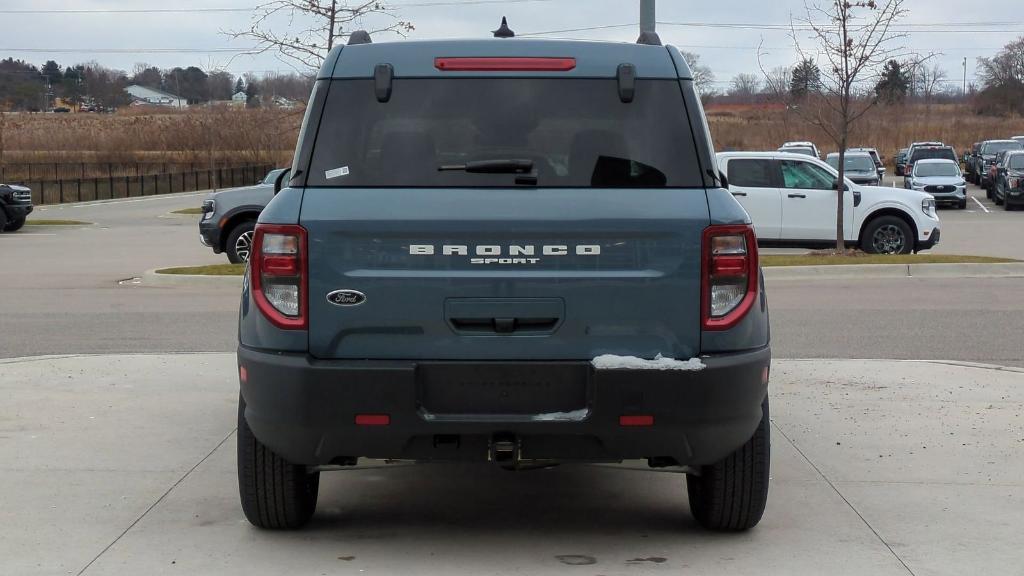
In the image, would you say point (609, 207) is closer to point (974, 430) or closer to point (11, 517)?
point (11, 517)

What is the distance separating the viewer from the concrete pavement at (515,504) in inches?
207

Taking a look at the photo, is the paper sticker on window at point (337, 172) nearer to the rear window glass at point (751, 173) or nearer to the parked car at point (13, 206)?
the rear window glass at point (751, 173)

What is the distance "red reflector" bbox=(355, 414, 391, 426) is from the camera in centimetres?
475

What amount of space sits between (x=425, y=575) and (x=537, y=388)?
0.91 m

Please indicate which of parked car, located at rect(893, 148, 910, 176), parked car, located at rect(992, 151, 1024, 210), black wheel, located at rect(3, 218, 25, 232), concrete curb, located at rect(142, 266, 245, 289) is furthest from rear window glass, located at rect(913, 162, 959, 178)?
concrete curb, located at rect(142, 266, 245, 289)

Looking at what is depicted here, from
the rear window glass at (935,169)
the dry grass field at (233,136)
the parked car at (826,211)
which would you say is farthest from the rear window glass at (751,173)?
the dry grass field at (233,136)

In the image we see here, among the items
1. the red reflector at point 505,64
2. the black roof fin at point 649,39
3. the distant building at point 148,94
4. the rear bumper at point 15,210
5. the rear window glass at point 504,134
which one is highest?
the distant building at point 148,94

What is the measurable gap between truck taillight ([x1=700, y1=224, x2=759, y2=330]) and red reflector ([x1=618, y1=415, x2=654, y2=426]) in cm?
40

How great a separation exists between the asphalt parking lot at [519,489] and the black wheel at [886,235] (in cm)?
905

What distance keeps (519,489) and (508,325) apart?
2030 millimetres

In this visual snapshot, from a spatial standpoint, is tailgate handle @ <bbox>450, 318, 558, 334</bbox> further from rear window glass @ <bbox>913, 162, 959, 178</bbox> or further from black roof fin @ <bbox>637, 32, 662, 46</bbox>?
rear window glass @ <bbox>913, 162, 959, 178</bbox>

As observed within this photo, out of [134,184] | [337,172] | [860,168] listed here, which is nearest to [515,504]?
[337,172]

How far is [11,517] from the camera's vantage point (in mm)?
5898

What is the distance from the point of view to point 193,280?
1736 centimetres
